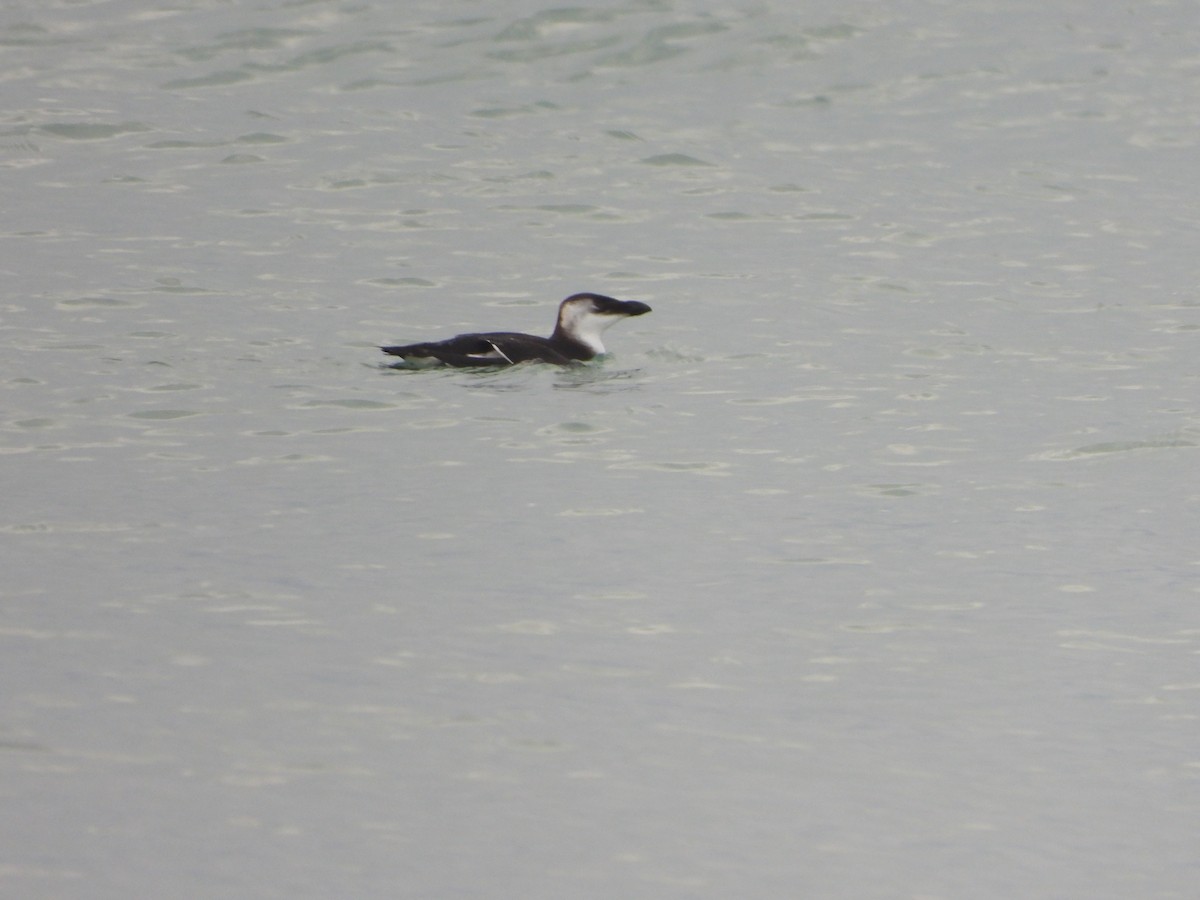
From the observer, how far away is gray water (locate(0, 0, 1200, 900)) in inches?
235

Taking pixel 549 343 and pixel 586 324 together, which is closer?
pixel 549 343

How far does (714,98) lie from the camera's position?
844 inches

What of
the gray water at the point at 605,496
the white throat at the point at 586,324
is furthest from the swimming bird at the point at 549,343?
the gray water at the point at 605,496

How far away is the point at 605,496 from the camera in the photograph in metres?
9.68

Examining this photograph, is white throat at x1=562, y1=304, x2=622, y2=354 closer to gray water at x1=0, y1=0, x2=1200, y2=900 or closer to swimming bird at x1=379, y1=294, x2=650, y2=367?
swimming bird at x1=379, y1=294, x2=650, y2=367

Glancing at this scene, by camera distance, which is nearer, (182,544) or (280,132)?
(182,544)

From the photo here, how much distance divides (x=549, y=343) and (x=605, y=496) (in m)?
3.35

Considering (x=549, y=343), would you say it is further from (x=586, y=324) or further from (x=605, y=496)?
(x=605, y=496)

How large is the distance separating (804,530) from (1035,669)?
1924mm

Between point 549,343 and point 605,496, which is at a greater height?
point 549,343

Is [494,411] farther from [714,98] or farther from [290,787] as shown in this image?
[714,98]

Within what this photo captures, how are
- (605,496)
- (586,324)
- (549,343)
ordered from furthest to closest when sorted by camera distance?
(586,324) → (549,343) → (605,496)

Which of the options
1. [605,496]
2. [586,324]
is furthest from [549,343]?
[605,496]

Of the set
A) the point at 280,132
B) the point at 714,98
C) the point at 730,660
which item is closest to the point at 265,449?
the point at 730,660
